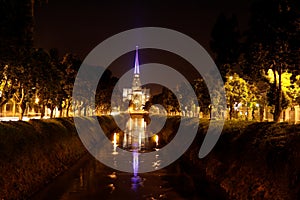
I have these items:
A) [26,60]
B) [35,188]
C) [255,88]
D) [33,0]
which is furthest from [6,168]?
[255,88]

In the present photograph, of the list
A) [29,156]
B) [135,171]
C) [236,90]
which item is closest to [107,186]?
[29,156]

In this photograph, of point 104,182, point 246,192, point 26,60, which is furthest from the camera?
point 26,60

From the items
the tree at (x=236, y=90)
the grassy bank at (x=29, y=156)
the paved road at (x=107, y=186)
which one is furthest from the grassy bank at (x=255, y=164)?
the tree at (x=236, y=90)

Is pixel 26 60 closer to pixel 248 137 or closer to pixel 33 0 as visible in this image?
pixel 33 0

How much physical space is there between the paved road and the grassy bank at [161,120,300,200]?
201cm

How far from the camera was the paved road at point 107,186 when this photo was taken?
1753cm

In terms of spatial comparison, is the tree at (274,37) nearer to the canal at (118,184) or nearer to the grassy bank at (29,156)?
the canal at (118,184)

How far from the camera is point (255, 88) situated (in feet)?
122

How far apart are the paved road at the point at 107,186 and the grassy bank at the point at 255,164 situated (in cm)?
201

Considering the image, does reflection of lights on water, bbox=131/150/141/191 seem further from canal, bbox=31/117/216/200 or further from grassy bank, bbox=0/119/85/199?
grassy bank, bbox=0/119/85/199

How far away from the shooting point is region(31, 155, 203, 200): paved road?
1753 cm

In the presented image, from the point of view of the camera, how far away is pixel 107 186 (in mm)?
19938

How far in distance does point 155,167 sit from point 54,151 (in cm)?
692

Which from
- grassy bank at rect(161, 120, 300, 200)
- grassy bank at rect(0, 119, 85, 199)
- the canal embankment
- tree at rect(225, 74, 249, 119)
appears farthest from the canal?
tree at rect(225, 74, 249, 119)
